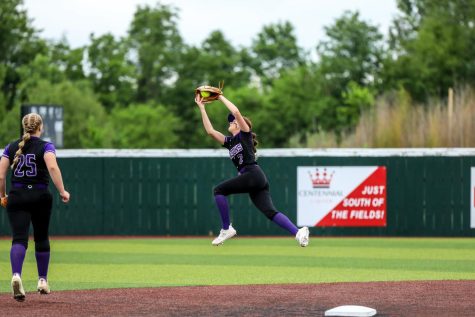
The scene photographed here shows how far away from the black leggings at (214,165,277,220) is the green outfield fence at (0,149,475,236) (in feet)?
37.7

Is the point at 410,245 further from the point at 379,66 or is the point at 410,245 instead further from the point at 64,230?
the point at 379,66

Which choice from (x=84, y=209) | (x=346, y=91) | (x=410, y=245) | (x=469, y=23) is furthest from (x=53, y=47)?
(x=410, y=245)

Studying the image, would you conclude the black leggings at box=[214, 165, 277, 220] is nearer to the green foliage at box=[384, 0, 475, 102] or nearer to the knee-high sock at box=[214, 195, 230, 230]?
the knee-high sock at box=[214, 195, 230, 230]

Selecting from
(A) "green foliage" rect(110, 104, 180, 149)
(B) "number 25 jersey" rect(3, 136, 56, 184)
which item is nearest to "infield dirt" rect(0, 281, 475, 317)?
(B) "number 25 jersey" rect(3, 136, 56, 184)

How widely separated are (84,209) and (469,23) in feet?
121

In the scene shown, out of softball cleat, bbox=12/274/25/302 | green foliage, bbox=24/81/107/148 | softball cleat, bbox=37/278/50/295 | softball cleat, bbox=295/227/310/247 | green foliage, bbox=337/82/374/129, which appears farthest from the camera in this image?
green foliage, bbox=24/81/107/148

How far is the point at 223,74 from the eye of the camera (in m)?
80.9

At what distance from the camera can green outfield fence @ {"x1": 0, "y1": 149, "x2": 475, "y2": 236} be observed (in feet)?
79.2

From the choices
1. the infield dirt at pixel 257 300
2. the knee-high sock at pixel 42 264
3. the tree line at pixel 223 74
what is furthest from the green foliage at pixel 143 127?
the knee-high sock at pixel 42 264

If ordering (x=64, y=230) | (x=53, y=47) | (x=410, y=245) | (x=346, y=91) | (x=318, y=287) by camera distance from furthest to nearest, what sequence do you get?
(x=53, y=47) → (x=346, y=91) → (x=64, y=230) → (x=410, y=245) → (x=318, y=287)

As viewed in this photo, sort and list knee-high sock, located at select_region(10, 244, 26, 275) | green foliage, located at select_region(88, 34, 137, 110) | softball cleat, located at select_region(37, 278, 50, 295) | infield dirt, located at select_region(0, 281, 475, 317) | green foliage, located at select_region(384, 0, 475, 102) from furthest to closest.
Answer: green foliage, located at select_region(88, 34, 137, 110)
green foliage, located at select_region(384, 0, 475, 102)
softball cleat, located at select_region(37, 278, 50, 295)
knee-high sock, located at select_region(10, 244, 26, 275)
infield dirt, located at select_region(0, 281, 475, 317)

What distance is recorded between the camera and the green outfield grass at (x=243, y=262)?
13.9 m

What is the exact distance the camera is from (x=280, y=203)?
24219 millimetres

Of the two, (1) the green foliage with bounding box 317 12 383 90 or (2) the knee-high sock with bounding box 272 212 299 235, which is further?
(1) the green foliage with bounding box 317 12 383 90
